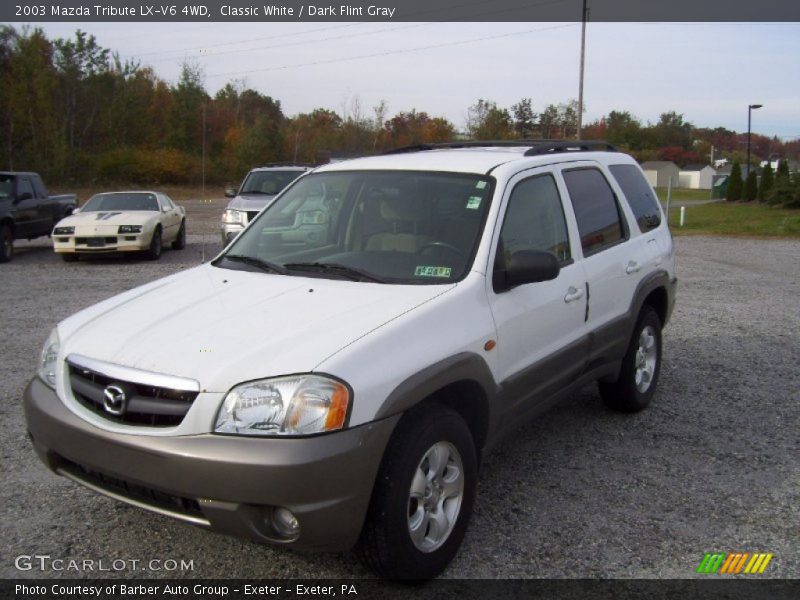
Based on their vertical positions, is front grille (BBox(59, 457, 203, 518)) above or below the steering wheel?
below

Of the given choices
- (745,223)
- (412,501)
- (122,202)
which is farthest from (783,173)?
(412,501)

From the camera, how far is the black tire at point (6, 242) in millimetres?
14602

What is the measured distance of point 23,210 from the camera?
15.3m

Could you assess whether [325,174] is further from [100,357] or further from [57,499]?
[57,499]

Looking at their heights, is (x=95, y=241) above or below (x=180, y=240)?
above

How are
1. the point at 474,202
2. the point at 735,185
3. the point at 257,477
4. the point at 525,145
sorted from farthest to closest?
the point at 735,185 < the point at 525,145 < the point at 474,202 < the point at 257,477

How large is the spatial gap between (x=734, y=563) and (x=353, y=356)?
2.06 meters

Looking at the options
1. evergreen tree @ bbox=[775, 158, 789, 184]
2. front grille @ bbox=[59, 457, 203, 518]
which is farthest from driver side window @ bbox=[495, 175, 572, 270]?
evergreen tree @ bbox=[775, 158, 789, 184]

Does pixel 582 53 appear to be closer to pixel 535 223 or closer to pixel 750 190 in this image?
pixel 750 190

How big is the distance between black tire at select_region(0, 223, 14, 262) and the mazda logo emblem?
1335cm

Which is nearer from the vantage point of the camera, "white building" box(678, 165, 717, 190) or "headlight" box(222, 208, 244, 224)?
"headlight" box(222, 208, 244, 224)

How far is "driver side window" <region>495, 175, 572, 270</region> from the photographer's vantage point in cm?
397

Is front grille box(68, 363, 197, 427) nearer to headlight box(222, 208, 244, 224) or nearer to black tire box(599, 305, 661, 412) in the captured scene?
black tire box(599, 305, 661, 412)

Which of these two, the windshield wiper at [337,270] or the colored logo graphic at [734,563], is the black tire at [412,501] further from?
the colored logo graphic at [734,563]
